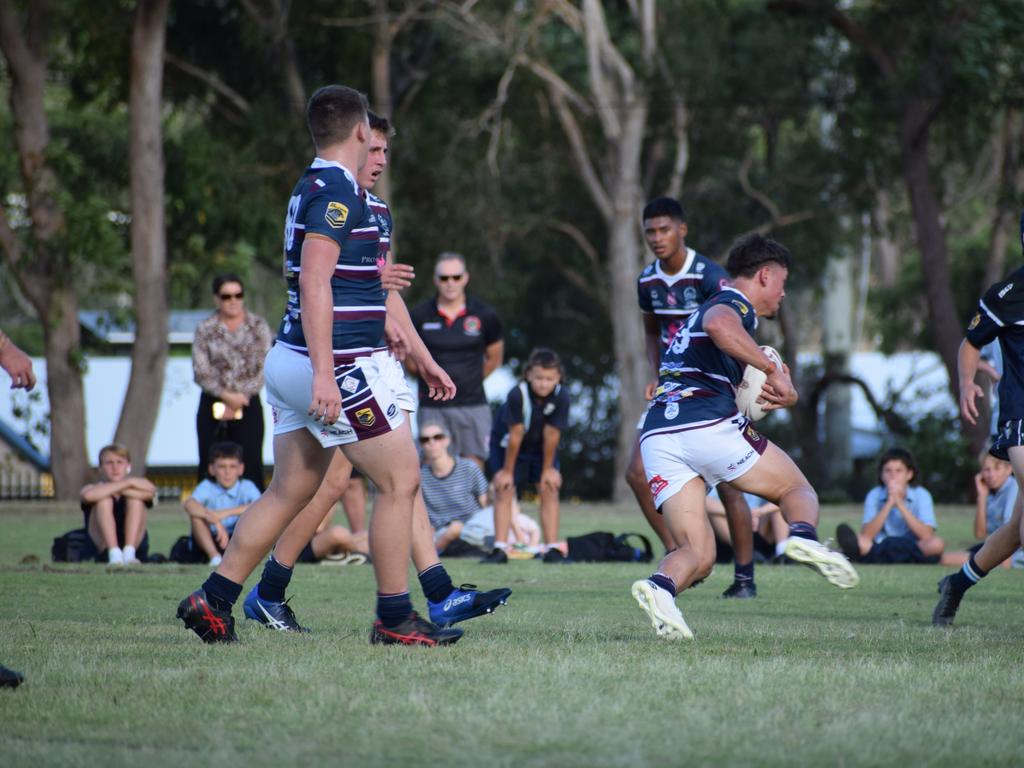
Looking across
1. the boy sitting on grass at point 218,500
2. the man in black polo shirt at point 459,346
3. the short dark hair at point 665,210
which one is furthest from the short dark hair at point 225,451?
the short dark hair at point 665,210

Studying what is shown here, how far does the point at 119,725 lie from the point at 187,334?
120 ft

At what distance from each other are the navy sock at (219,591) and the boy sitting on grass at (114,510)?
629 centimetres

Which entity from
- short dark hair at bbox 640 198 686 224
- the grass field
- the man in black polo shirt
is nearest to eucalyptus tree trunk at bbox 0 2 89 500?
the man in black polo shirt

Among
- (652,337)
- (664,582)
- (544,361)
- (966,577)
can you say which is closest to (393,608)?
(664,582)

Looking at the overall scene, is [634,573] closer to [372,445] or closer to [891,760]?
[372,445]

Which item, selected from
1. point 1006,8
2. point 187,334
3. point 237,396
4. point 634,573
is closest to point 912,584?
point 634,573

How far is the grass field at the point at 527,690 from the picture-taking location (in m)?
4.45

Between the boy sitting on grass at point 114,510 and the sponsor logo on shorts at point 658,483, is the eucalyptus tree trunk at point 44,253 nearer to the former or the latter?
the boy sitting on grass at point 114,510

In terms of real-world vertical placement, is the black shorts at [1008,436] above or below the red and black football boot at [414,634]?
above

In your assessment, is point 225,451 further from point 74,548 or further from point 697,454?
point 697,454

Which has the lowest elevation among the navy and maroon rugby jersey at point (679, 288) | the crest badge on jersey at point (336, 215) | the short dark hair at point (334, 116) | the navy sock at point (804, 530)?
the navy sock at point (804, 530)

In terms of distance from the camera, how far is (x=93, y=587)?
10.1 metres

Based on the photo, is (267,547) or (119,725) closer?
(119,725)

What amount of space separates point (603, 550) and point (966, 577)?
5.84 metres
